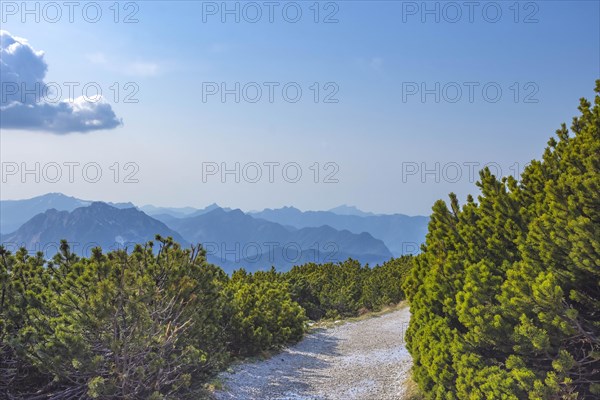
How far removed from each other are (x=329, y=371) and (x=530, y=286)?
1120 centimetres

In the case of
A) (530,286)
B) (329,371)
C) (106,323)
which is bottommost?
(329,371)

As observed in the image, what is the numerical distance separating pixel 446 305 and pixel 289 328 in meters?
12.1

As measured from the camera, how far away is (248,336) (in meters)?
17.1

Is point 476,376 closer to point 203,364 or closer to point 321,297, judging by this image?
point 203,364

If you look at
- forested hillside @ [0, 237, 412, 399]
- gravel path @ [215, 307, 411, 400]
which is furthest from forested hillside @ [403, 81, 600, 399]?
forested hillside @ [0, 237, 412, 399]

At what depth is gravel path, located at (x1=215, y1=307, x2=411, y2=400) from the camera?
1330 cm

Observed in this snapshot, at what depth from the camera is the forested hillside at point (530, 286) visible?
6.38 meters

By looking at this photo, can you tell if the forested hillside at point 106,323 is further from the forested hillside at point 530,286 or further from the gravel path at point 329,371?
the forested hillside at point 530,286

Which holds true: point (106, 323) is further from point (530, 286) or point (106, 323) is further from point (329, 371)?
point (329, 371)

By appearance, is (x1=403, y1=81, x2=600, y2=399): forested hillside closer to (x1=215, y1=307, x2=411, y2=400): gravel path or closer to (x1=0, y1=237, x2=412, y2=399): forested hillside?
(x1=215, y1=307, x2=411, y2=400): gravel path

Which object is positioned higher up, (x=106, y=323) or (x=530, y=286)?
(x=530, y=286)

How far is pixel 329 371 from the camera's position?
1648 centimetres

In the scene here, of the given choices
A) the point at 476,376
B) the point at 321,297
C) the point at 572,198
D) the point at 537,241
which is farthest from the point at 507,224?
the point at 321,297

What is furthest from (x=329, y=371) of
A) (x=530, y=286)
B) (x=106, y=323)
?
(x=530, y=286)
